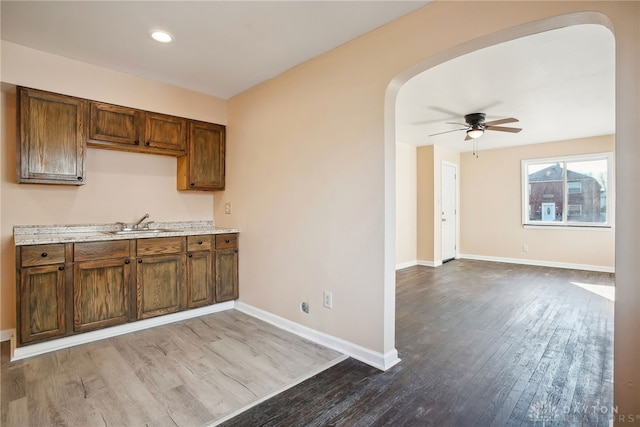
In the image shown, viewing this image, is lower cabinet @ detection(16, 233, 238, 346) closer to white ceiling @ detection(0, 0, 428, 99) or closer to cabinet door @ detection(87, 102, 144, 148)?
cabinet door @ detection(87, 102, 144, 148)

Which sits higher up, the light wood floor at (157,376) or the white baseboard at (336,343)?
the white baseboard at (336,343)

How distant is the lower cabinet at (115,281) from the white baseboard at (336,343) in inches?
26.7

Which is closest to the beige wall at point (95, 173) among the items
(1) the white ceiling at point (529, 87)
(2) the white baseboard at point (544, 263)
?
(1) the white ceiling at point (529, 87)

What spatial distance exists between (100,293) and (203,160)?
5.54ft

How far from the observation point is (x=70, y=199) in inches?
119

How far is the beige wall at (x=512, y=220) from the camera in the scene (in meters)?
5.68

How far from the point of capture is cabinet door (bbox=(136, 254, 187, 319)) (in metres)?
2.97

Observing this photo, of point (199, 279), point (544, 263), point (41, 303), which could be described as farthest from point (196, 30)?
point (544, 263)

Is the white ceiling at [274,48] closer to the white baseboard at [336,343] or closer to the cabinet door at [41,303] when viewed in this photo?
the cabinet door at [41,303]

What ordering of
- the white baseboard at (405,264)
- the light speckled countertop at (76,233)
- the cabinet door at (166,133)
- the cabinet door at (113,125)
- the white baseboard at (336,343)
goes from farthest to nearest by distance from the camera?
the white baseboard at (405,264) → the cabinet door at (166,133) → the cabinet door at (113,125) → the light speckled countertop at (76,233) → the white baseboard at (336,343)

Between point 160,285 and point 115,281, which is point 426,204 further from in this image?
point 115,281

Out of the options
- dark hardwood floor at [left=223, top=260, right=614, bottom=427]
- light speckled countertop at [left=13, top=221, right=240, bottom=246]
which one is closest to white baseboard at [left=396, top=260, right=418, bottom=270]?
dark hardwood floor at [left=223, top=260, right=614, bottom=427]

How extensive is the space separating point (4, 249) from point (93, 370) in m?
1.47

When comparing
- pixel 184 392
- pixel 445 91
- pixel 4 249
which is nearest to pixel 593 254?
pixel 445 91
